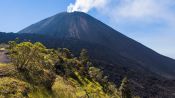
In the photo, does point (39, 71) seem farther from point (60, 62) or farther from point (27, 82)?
point (60, 62)

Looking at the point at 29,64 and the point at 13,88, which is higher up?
the point at 29,64

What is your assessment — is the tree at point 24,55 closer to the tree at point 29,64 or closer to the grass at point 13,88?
the tree at point 29,64

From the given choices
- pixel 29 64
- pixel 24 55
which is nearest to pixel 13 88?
pixel 24 55

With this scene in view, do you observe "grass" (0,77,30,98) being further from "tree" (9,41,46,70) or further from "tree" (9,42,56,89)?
"tree" (9,41,46,70)

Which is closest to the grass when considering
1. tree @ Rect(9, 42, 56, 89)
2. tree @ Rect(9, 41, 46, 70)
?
tree @ Rect(9, 42, 56, 89)

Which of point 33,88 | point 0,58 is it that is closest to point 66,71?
point 0,58

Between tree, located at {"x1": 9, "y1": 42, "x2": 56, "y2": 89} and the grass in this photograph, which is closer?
the grass

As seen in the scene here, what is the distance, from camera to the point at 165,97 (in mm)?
181625

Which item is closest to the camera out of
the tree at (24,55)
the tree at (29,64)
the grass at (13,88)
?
the grass at (13,88)

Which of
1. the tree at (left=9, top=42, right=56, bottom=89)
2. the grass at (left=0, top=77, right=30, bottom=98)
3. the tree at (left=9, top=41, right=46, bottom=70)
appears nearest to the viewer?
the grass at (left=0, top=77, right=30, bottom=98)

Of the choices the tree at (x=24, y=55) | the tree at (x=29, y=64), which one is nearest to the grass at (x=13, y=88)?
the tree at (x=29, y=64)

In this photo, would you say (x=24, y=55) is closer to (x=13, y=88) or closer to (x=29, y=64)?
(x=29, y=64)

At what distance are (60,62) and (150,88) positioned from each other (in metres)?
Answer: 162

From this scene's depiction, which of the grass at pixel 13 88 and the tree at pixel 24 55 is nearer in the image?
the grass at pixel 13 88
